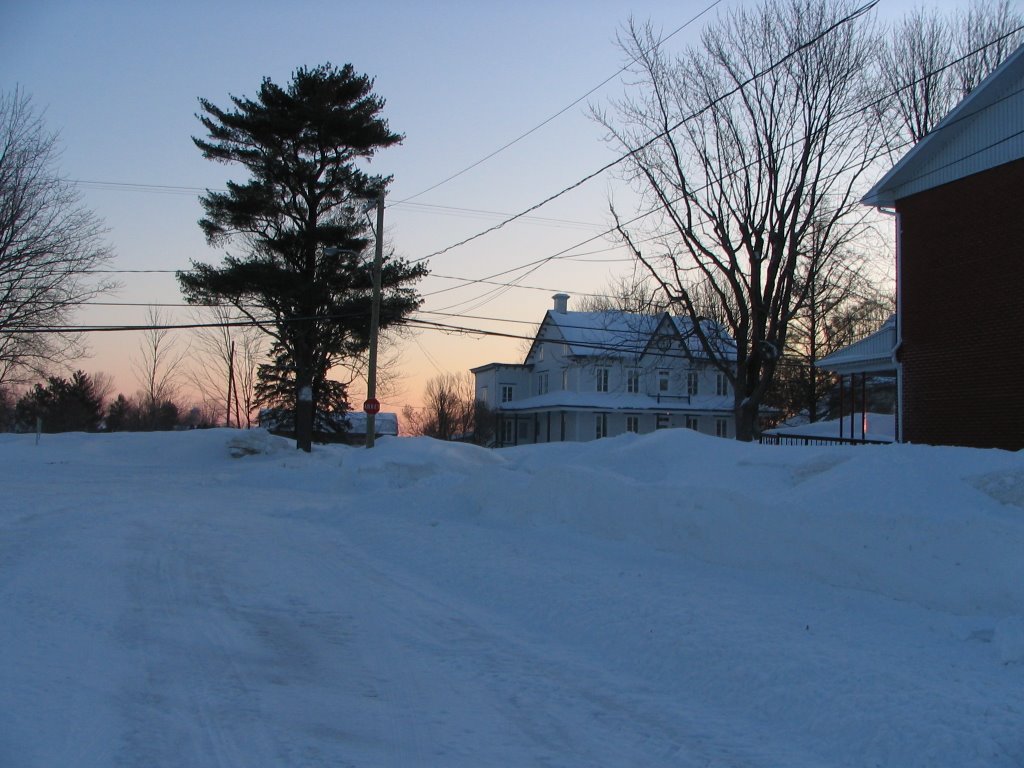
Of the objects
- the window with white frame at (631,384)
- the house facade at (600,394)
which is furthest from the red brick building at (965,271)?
the window with white frame at (631,384)

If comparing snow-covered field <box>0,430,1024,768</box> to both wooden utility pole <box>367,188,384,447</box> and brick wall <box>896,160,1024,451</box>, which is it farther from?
wooden utility pole <box>367,188,384,447</box>

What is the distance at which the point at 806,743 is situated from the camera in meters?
5.34

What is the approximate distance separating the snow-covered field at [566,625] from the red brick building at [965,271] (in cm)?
597

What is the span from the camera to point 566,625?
826 centimetres

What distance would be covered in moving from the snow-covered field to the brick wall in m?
5.95

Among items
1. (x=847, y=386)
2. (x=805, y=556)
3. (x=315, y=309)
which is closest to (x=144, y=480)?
(x=315, y=309)

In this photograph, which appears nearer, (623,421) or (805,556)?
(805,556)

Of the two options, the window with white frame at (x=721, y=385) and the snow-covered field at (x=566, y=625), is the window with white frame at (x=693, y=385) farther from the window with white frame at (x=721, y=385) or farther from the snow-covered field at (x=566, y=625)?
the snow-covered field at (x=566, y=625)

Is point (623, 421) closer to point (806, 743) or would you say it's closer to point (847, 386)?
point (847, 386)

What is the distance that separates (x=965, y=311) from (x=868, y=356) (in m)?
5.04

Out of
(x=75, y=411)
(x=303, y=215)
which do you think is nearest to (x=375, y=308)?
(x=303, y=215)

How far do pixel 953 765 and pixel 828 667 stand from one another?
1.51 meters

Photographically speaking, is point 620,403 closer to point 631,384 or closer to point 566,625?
point 631,384

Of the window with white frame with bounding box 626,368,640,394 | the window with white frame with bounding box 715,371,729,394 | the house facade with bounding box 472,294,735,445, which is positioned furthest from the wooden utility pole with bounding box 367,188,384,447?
the window with white frame with bounding box 715,371,729,394
